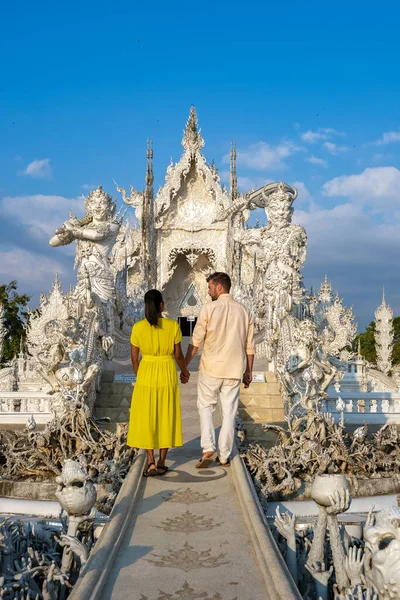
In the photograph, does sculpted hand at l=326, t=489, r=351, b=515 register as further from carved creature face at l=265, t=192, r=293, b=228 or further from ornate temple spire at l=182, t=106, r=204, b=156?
ornate temple spire at l=182, t=106, r=204, b=156

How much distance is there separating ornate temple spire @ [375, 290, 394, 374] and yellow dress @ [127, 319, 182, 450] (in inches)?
726

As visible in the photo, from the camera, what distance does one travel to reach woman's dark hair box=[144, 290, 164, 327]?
4.18m

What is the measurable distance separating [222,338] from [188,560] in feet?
6.06

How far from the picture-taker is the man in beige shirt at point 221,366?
4332 millimetres

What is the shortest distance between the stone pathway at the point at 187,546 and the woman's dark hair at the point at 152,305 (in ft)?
3.80

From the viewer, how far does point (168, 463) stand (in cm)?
456

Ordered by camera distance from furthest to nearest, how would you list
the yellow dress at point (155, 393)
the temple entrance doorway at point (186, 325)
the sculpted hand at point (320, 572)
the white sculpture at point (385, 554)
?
1. the temple entrance doorway at point (186, 325)
2. the yellow dress at point (155, 393)
3. the sculpted hand at point (320, 572)
4. the white sculpture at point (385, 554)

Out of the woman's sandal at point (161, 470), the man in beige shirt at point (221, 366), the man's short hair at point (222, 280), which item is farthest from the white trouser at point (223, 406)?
the man's short hair at point (222, 280)

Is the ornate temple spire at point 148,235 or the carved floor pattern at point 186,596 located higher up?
the ornate temple spire at point 148,235

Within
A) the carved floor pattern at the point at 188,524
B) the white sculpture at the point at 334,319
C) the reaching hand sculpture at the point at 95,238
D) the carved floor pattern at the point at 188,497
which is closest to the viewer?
the carved floor pattern at the point at 188,524

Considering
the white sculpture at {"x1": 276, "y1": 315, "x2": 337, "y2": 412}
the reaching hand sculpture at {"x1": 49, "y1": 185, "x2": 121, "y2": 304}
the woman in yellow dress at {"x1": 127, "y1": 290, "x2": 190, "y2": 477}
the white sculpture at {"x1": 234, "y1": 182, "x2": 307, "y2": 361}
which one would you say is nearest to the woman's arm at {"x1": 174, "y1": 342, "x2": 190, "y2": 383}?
the woman in yellow dress at {"x1": 127, "y1": 290, "x2": 190, "y2": 477}

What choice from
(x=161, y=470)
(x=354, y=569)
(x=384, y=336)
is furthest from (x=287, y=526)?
(x=384, y=336)

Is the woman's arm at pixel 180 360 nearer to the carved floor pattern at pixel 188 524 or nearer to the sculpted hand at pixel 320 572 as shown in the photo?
the carved floor pattern at pixel 188 524

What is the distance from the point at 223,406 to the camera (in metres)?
4.38
